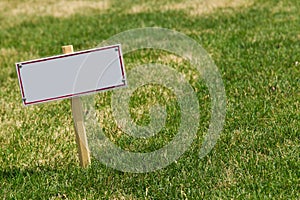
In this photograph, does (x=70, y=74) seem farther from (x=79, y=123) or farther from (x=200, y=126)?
(x=200, y=126)

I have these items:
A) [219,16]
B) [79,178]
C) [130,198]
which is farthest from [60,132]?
[219,16]

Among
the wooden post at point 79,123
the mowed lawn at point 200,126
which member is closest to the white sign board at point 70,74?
the wooden post at point 79,123

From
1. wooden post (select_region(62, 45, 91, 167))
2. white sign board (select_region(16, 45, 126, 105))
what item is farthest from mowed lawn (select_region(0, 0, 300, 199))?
white sign board (select_region(16, 45, 126, 105))

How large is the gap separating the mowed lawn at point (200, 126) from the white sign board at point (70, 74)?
0.61 m

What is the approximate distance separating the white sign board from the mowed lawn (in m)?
0.61

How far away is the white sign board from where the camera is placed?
3812 mm

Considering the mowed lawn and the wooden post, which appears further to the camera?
the wooden post

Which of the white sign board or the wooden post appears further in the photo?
the wooden post

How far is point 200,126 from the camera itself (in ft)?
15.9

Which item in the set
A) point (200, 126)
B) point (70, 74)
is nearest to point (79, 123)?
point (70, 74)

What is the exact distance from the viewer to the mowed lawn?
3.89 meters

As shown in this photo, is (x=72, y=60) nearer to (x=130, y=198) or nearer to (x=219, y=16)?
(x=130, y=198)

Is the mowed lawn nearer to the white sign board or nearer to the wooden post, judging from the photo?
the wooden post

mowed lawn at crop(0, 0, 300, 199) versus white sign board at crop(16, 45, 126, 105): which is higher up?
white sign board at crop(16, 45, 126, 105)
